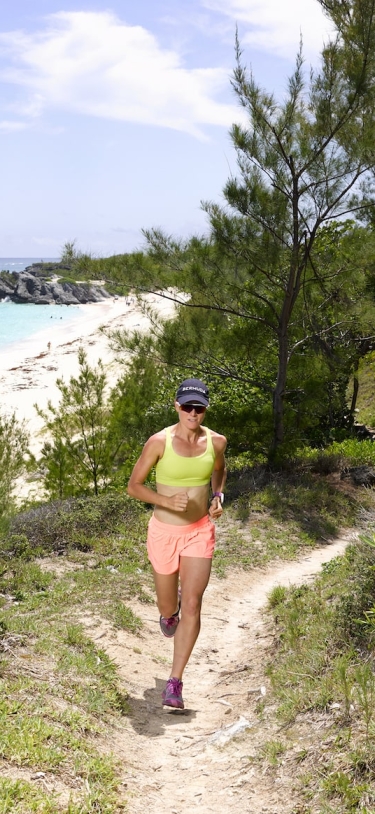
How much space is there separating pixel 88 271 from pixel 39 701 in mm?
9377

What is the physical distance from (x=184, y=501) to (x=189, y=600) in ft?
2.20

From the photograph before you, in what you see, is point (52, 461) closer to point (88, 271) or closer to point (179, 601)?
point (88, 271)

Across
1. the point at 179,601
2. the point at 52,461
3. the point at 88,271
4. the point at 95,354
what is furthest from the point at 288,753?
the point at 95,354

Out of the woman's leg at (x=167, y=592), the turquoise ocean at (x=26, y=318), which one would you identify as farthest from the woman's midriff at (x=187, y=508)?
the turquoise ocean at (x=26, y=318)

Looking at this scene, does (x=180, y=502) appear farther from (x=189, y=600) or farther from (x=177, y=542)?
(x=189, y=600)

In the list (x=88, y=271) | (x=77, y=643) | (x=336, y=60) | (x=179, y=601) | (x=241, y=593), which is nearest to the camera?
(x=179, y=601)

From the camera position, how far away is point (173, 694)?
4.68 meters

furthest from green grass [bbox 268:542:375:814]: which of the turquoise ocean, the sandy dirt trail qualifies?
the turquoise ocean

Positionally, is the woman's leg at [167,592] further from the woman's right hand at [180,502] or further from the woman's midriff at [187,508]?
the woman's right hand at [180,502]

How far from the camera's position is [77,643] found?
5449 millimetres

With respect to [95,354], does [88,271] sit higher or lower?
higher

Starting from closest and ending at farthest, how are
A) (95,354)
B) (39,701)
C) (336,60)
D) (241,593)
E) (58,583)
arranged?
(39,701), (58,583), (241,593), (336,60), (95,354)

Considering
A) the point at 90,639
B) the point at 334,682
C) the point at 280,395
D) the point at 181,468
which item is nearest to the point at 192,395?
the point at 181,468

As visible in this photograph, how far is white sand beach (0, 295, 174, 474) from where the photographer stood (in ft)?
110
